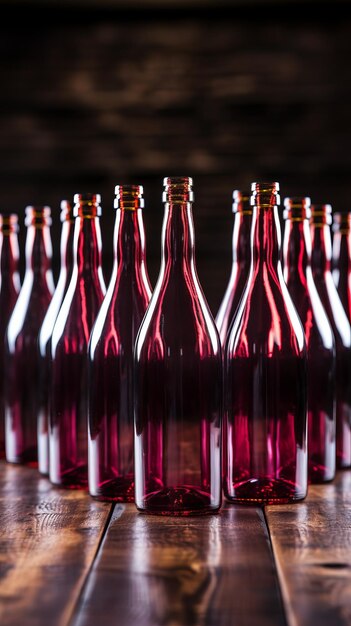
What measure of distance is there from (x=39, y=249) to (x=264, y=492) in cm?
39

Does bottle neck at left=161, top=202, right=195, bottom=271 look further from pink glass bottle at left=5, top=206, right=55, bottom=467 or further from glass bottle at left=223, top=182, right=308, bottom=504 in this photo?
pink glass bottle at left=5, top=206, right=55, bottom=467

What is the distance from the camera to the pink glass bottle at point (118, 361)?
0.77 metres

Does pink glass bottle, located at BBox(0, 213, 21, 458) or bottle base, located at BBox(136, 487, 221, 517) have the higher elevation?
pink glass bottle, located at BBox(0, 213, 21, 458)

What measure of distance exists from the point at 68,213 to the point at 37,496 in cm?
28

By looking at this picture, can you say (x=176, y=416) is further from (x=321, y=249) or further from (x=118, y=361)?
(x=321, y=249)

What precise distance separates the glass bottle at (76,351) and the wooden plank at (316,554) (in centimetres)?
21

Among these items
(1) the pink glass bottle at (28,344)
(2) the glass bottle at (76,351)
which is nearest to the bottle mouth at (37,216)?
(1) the pink glass bottle at (28,344)

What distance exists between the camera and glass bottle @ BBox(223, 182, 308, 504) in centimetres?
75

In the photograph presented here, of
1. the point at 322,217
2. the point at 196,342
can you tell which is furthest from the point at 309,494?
the point at 322,217

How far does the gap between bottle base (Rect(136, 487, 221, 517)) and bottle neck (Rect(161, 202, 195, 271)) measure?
19 centimetres

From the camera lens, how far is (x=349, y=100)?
1660 mm

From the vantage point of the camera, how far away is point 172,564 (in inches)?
22.2

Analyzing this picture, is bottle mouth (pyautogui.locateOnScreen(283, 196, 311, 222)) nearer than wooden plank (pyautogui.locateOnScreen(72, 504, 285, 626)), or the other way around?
wooden plank (pyautogui.locateOnScreen(72, 504, 285, 626))

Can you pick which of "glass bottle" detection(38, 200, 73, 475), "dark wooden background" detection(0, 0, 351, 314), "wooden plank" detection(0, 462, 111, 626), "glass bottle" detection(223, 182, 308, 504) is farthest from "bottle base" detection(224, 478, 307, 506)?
"dark wooden background" detection(0, 0, 351, 314)
